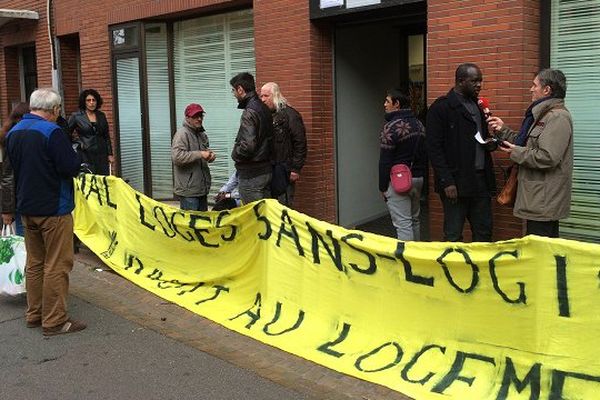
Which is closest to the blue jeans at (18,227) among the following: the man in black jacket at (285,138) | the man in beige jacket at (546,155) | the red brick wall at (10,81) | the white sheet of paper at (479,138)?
the man in black jacket at (285,138)

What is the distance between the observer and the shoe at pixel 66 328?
5191mm

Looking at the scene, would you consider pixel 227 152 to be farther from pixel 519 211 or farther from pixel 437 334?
pixel 437 334

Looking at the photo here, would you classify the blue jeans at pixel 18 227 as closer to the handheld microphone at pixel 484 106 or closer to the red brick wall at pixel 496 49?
the red brick wall at pixel 496 49

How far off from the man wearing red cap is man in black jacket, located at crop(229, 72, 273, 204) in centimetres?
83

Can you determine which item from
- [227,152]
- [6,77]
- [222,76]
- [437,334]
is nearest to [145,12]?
[222,76]

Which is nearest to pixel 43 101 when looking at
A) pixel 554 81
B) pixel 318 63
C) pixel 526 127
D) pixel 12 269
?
pixel 12 269

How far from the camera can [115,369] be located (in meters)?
4.45

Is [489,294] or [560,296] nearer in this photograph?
[560,296]

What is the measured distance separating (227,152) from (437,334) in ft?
18.9

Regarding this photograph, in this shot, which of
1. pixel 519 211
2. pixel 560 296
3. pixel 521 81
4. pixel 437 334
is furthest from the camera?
pixel 521 81

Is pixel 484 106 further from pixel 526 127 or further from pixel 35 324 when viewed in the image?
pixel 35 324

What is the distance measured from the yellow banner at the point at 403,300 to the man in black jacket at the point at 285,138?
108 centimetres

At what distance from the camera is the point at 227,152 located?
9.36 meters

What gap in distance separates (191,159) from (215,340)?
2.33 metres
